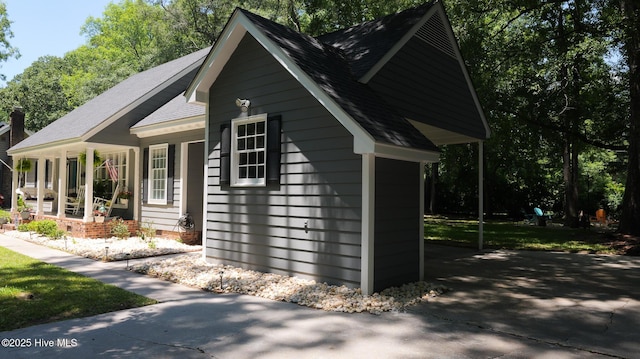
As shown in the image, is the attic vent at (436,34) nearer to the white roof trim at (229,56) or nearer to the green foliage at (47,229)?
the white roof trim at (229,56)

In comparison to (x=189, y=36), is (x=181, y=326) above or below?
below

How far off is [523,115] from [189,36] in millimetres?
21543

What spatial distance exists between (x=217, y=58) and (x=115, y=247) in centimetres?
578

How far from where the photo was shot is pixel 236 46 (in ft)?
27.8

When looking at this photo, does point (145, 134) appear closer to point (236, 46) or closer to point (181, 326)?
point (236, 46)

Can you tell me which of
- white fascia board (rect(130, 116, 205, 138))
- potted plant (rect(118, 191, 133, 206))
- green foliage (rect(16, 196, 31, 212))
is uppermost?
white fascia board (rect(130, 116, 205, 138))

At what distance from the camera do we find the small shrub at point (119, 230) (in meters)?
12.5

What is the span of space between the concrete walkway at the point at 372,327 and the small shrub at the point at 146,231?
199 inches

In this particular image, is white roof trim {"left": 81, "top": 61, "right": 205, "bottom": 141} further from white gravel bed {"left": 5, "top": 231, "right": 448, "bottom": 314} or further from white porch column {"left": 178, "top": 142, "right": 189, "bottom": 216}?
white gravel bed {"left": 5, "top": 231, "right": 448, "bottom": 314}

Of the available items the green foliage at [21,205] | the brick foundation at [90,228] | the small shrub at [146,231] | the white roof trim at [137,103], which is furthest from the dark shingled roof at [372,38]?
the green foliage at [21,205]

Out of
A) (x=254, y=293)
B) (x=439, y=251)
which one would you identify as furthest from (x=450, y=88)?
(x=254, y=293)

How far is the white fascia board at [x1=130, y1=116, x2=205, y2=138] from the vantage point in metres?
11.1

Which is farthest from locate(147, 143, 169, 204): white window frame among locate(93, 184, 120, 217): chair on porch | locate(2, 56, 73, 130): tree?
locate(2, 56, 73, 130): tree

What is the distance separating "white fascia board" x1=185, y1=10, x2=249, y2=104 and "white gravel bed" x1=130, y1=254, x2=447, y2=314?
11.7 ft
